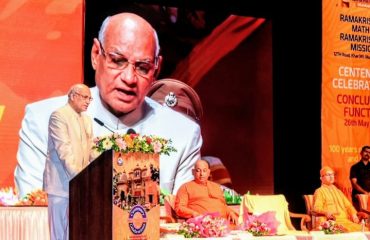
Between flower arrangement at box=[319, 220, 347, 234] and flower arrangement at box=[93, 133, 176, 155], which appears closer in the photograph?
flower arrangement at box=[93, 133, 176, 155]

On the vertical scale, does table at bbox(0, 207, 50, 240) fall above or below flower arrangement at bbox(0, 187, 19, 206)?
below

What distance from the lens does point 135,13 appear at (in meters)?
8.05

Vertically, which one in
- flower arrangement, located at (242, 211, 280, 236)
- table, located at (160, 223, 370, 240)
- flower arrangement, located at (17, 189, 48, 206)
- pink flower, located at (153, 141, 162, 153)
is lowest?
table, located at (160, 223, 370, 240)

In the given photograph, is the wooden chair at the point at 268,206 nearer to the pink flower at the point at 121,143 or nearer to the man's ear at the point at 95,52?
the man's ear at the point at 95,52

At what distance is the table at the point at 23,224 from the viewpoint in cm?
556

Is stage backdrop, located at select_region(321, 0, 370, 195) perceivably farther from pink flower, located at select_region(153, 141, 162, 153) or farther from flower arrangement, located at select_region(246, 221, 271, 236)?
pink flower, located at select_region(153, 141, 162, 153)

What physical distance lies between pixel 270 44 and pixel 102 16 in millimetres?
2381

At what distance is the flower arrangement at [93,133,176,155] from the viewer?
13.9 feet

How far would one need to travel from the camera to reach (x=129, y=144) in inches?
168

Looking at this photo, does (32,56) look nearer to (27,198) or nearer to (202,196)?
(27,198)

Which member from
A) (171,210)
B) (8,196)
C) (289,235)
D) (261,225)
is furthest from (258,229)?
(8,196)

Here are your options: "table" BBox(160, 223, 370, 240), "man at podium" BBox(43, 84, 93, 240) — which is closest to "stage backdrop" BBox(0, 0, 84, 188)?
"man at podium" BBox(43, 84, 93, 240)

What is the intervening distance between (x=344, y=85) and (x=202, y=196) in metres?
3.59

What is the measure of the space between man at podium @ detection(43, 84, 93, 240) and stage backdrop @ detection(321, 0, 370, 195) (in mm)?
4925
